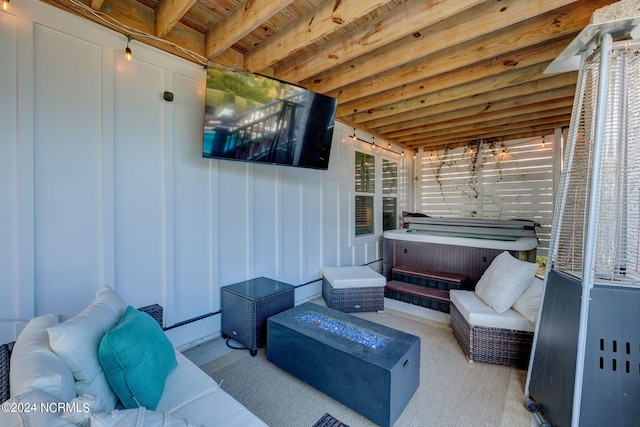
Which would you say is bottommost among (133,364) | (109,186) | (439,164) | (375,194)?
(133,364)

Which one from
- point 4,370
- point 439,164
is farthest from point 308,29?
point 439,164

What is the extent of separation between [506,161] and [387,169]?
7.95 ft

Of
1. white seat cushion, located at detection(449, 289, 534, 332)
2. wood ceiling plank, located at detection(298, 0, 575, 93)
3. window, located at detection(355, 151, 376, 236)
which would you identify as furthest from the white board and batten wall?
white seat cushion, located at detection(449, 289, 534, 332)

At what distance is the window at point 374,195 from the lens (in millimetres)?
5000

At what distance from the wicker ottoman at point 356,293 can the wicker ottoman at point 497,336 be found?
3.85 feet

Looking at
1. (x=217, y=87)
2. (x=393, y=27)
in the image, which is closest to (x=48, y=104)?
(x=217, y=87)

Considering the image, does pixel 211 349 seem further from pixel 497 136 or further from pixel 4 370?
pixel 497 136

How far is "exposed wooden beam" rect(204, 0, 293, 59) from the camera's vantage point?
6.70 feet

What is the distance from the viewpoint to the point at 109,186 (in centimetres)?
220

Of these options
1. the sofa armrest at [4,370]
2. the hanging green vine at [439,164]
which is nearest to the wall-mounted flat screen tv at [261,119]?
the sofa armrest at [4,370]

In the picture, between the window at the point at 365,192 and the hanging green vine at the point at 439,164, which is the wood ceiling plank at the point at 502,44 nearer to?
the window at the point at 365,192

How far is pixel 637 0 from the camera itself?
147cm

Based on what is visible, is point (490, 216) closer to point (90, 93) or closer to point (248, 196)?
point (248, 196)

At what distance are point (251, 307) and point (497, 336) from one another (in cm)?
221
